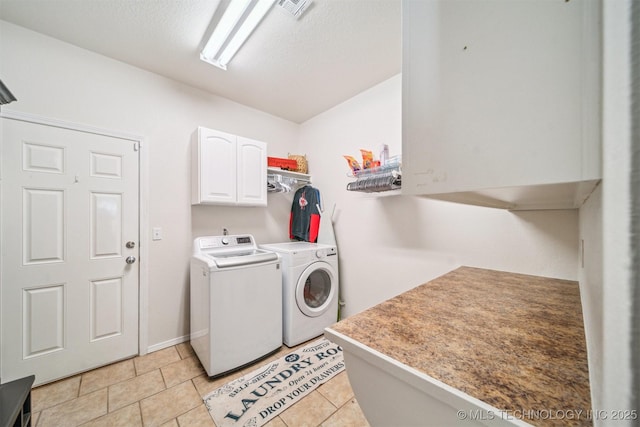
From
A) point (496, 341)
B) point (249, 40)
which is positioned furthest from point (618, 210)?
point (249, 40)

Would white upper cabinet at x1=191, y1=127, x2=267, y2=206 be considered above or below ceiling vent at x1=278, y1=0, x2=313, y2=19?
below

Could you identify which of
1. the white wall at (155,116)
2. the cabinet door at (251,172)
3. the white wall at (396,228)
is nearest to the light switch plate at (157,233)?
the white wall at (155,116)

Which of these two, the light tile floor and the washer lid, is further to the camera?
the washer lid

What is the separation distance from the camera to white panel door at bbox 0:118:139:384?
165 centimetres

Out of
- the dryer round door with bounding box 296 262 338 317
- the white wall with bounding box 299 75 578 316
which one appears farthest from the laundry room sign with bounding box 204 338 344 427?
the white wall with bounding box 299 75 578 316

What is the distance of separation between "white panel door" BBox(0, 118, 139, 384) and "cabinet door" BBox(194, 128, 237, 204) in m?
0.58

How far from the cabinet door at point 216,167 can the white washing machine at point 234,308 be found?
51cm

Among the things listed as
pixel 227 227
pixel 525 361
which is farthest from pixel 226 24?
pixel 525 361

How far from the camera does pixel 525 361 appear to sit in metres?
0.60

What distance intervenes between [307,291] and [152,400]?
4.96ft

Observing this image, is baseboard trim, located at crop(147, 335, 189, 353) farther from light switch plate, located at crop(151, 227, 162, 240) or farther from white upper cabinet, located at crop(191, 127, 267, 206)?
white upper cabinet, located at crop(191, 127, 267, 206)

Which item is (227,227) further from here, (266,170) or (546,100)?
(546,100)

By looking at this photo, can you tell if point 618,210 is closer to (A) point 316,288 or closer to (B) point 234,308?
(B) point 234,308

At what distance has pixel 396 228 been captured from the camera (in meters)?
2.25
